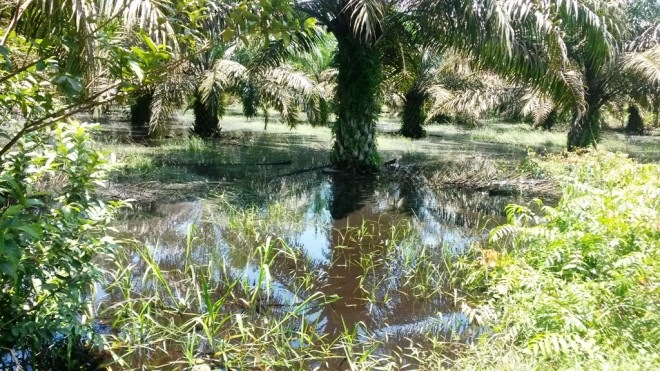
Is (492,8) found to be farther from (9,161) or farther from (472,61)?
(9,161)

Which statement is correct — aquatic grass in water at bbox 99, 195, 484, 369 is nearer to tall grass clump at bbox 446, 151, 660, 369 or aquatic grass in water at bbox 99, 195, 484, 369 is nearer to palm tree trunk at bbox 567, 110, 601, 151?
tall grass clump at bbox 446, 151, 660, 369

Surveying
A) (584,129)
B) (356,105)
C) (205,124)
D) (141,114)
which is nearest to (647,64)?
(584,129)

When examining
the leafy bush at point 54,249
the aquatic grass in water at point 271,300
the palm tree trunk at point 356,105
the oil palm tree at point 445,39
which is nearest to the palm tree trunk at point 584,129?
the oil palm tree at point 445,39

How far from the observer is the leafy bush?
101 inches

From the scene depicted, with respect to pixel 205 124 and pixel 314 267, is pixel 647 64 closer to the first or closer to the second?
pixel 314 267

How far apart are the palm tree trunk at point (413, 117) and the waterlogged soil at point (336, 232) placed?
25.4 ft

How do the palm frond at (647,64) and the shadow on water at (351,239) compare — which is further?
the palm frond at (647,64)

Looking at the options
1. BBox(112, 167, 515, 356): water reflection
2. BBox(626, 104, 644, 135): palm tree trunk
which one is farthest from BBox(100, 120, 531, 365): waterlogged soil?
BBox(626, 104, 644, 135): palm tree trunk

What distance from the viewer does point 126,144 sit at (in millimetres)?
11984

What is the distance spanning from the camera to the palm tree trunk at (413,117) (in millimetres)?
17531

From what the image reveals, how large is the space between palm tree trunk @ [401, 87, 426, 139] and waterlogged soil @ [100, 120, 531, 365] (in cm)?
773

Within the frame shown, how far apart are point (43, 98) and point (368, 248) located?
3.32 m

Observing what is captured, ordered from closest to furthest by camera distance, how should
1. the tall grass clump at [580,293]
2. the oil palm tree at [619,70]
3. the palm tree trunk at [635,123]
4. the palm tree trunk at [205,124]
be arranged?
the tall grass clump at [580,293] < the oil palm tree at [619,70] < the palm tree trunk at [205,124] < the palm tree trunk at [635,123]

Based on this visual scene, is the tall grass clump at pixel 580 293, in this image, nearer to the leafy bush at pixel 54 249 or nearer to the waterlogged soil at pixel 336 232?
the waterlogged soil at pixel 336 232
